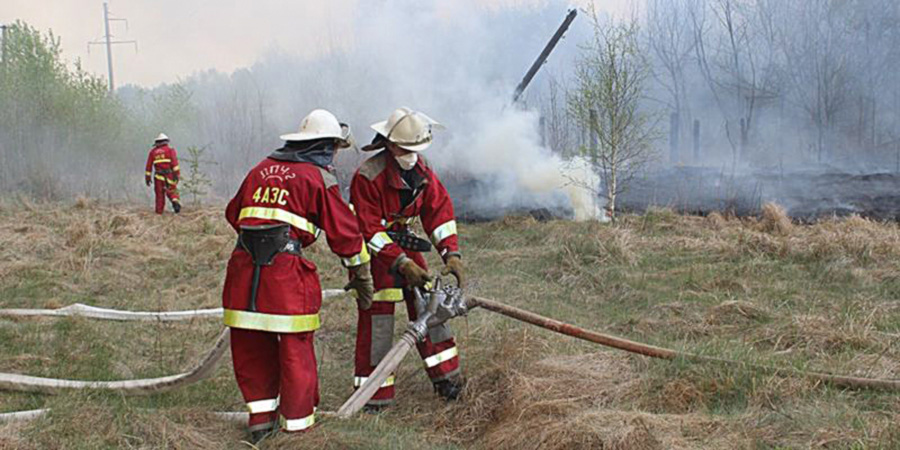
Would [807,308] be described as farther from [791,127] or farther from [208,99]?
[208,99]

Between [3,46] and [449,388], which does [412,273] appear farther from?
[3,46]

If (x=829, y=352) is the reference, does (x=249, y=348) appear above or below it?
above

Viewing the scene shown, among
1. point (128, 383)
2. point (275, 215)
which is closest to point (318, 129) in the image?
point (275, 215)

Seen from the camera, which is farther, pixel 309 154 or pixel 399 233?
pixel 399 233

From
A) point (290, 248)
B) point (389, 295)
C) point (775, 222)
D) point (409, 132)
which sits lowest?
point (775, 222)

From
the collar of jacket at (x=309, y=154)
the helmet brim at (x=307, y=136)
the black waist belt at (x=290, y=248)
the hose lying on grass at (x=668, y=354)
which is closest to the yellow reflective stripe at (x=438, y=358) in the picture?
the hose lying on grass at (x=668, y=354)

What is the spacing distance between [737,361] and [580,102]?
966cm

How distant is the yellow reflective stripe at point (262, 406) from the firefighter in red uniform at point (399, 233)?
81cm

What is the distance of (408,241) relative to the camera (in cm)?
477

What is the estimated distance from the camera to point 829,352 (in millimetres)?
5152

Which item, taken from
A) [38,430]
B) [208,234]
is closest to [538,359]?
[38,430]

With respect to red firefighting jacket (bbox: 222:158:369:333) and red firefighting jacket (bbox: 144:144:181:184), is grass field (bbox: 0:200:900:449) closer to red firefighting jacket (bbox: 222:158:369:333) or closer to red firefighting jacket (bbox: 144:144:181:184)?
red firefighting jacket (bbox: 222:158:369:333)

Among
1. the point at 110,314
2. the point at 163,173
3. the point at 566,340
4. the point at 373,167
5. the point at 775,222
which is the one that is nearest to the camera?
the point at 373,167

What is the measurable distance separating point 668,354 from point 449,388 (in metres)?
1.34
